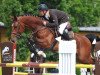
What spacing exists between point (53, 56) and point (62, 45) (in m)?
12.8

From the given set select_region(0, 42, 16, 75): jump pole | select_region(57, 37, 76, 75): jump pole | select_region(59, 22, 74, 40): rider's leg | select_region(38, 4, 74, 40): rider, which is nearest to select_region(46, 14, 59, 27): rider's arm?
select_region(38, 4, 74, 40): rider

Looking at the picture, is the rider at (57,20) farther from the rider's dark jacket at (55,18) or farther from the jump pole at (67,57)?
the jump pole at (67,57)

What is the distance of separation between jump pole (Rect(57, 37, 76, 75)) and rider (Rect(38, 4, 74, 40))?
144 inches

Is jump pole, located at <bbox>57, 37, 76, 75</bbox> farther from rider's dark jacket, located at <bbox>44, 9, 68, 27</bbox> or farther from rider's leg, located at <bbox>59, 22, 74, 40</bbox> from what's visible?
rider's leg, located at <bbox>59, 22, 74, 40</bbox>

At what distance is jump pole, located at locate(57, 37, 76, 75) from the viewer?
7.10 metres

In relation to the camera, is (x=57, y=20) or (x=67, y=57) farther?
(x=57, y=20)

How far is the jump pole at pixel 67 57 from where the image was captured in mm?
7098

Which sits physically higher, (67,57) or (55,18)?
(55,18)

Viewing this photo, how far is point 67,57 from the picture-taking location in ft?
23.5

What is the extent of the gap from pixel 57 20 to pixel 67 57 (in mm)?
3813

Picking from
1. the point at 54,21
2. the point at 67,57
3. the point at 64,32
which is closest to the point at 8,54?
the point at 54,21

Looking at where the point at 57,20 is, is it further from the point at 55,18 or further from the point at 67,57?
the point at 67,57

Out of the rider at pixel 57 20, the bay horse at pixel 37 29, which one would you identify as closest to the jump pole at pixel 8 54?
the bay horse at pixel 37 29

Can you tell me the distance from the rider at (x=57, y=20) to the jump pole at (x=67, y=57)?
366 centimetres
